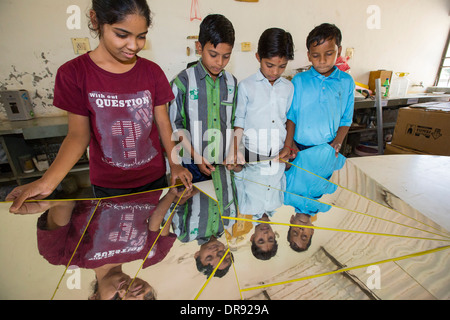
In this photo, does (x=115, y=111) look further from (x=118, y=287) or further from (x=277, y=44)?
(x=277, y=44)

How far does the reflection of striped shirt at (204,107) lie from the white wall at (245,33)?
A: 163 cm

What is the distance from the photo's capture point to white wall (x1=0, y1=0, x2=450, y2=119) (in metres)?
2.28

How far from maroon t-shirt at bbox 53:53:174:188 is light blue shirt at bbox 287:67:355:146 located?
98 cm

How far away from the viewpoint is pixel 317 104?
1.62 m

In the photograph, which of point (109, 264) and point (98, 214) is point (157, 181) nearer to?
point (98, 214)

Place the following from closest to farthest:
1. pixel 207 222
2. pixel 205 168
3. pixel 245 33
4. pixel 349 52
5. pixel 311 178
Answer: pixel 207 222
pixel 311 178
pixel 205 168
pixel 245 33
pixel 349 52

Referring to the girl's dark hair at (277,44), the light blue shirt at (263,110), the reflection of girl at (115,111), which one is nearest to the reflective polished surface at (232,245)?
the reflection of girl at (115,111)

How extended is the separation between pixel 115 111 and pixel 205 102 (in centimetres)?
57

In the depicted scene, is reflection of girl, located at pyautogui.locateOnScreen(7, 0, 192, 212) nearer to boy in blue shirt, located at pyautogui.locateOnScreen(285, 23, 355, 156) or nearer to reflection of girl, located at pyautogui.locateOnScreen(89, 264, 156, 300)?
reflection of girl, located at pyautogui.locateOnScreen(89, 264, 156, 300)

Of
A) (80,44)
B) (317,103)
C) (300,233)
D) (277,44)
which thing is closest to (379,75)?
(317,103)

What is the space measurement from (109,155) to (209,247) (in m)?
0.74

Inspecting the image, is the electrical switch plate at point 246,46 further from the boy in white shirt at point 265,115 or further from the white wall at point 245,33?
the boy in white shirt at point 265,115

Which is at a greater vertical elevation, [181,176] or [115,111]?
[115,111]

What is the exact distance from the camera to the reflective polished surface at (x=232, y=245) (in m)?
0.55
